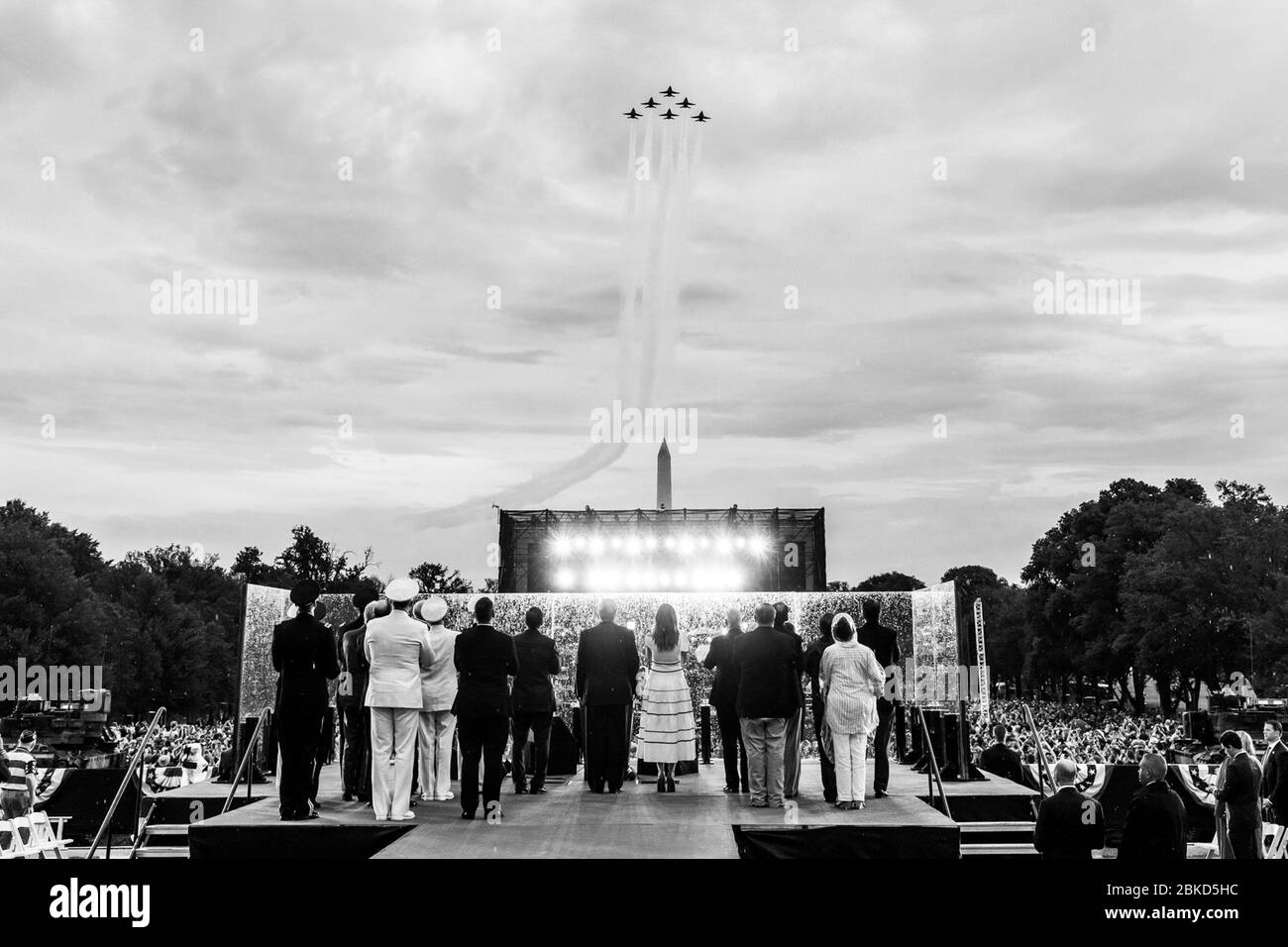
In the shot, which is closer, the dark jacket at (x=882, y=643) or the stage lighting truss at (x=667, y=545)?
the dark jacket at (x=882, y=643)

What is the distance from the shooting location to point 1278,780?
12.1m

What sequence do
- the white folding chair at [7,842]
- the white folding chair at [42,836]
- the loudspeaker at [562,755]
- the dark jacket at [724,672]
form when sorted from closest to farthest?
1. the dark jacket at [724,672]
2. the white folding chair at [7,842]
3. the white folding chair at [42,836]
4. the loudspeaker at [562,755]

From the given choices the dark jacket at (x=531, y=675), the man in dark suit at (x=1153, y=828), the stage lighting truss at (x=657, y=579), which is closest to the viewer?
the man in dark suit at (x=1153, y=828)

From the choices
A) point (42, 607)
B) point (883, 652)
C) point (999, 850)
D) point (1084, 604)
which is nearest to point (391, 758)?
point (883, 652)

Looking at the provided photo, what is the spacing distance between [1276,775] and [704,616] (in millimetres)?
10317

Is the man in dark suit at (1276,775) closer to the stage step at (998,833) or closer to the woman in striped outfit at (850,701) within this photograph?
the stage step at (998,833)

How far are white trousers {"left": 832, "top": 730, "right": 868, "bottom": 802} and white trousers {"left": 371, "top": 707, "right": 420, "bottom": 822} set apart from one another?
3747 millimetres

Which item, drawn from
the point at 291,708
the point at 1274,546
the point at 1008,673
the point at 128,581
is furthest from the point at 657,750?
the point at 1008,673

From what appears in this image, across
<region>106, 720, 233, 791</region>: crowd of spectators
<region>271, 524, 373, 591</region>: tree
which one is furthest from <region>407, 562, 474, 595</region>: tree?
<region>106, 720, 233, 791</region>: crowd of spectators

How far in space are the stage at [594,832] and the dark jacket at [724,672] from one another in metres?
1.05

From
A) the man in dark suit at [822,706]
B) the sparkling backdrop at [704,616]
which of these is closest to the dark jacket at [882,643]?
the man in dark suit at [822,706]

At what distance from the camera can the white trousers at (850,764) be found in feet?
36.8

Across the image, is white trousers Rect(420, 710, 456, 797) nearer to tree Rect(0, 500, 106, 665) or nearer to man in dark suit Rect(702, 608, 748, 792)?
man in dark suit Rect(702, 608, 748, 792)
